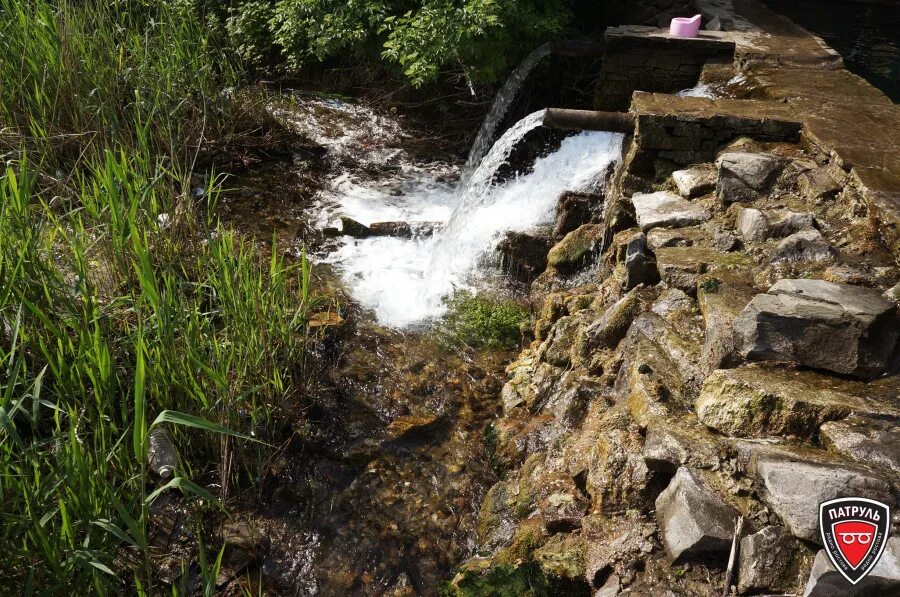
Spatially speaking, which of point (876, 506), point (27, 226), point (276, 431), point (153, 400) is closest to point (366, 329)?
point (276, 431)

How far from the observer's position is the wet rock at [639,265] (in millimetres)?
3072

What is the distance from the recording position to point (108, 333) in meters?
2.71

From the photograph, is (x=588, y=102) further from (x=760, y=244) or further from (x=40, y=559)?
(x=40, y=559)

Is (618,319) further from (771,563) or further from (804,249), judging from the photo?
(771,563)

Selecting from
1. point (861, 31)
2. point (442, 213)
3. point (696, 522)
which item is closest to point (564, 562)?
point (696, 522)

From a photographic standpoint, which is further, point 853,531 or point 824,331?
point 824,331

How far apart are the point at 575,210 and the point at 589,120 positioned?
28.2 inches

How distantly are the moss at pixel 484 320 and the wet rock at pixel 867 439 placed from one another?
2.15m

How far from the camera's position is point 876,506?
1.66m

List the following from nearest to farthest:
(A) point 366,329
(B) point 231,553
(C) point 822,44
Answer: (B) point 231,553 → (A) point 366,329 → (C) point 822,44

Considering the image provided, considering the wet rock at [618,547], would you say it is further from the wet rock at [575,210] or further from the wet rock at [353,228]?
the wet rock at [353,228]

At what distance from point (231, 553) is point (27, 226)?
1.50m

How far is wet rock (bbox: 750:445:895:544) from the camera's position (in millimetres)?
1683

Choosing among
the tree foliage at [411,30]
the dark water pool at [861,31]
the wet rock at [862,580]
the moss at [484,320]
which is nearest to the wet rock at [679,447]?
the wet rock at [862,580]
